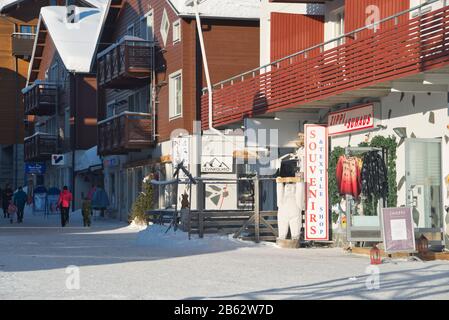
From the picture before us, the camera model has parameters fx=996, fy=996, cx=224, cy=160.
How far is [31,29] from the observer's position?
7169 cm

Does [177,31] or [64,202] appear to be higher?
[177,31]

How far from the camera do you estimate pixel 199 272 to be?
15.5 metres

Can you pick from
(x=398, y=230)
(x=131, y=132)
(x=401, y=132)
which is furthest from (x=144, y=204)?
(x=398, y=230)

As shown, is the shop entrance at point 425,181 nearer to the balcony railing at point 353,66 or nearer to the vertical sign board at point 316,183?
the balcony railing at point 353,66

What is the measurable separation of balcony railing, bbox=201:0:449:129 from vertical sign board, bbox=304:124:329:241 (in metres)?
0.84

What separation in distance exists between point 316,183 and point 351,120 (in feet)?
5.47

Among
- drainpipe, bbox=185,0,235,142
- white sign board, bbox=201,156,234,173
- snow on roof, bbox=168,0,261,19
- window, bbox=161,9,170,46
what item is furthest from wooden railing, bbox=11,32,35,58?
white sign board, bbox=201,156,234,173

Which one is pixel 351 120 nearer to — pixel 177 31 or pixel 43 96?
pixel 177 31

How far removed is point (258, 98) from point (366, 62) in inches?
267

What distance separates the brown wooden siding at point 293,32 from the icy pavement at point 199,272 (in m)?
6.34

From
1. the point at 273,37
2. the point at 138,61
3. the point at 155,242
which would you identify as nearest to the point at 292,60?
the point at 273,37

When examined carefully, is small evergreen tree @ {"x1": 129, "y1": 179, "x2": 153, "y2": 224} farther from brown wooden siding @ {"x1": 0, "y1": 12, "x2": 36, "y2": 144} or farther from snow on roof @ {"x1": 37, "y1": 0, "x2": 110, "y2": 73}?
brown wooden siding @ {"x1": 0, "y1": 12, "x2": 36, "y2": 144}
